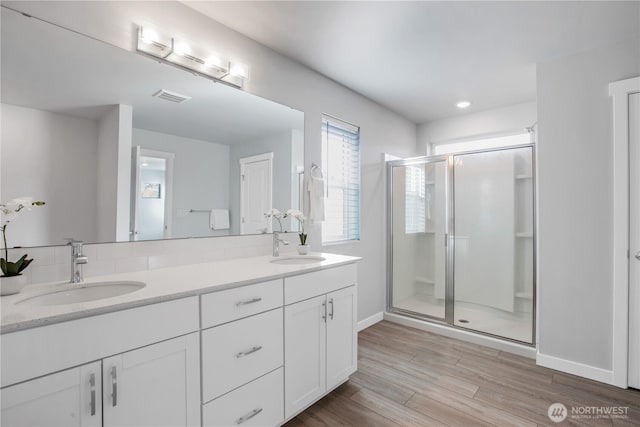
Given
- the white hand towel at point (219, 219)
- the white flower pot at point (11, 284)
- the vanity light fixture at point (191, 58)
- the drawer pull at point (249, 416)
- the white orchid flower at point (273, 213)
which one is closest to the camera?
the white flower pot at point (11, 284)

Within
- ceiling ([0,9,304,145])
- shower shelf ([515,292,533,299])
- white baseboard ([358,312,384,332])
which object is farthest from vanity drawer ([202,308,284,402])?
shower shelf ([515,292,533,299])

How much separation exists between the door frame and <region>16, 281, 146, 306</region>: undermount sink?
119 inches

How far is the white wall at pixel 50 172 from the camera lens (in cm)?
129

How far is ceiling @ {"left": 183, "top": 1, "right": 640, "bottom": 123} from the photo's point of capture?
1855 mm

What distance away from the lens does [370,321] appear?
10.9 ft

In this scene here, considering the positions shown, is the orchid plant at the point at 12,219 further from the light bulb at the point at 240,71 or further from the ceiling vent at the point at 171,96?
the light bulb at the point at 240,71

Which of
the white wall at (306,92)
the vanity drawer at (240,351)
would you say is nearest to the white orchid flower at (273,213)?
the white wall at (306,92)

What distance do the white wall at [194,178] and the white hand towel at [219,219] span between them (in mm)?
22

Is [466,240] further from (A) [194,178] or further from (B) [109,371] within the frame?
(B) [109,371]

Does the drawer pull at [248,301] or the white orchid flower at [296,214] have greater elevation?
the white orchid flower at [296,214]

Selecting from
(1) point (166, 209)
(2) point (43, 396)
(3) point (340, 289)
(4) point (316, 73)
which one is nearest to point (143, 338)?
(2) point (43, 396)

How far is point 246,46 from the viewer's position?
214 cm

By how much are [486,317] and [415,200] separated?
143cm

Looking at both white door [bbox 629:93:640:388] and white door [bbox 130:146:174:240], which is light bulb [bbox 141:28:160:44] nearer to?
white door [bbox 130:146:174:240]
